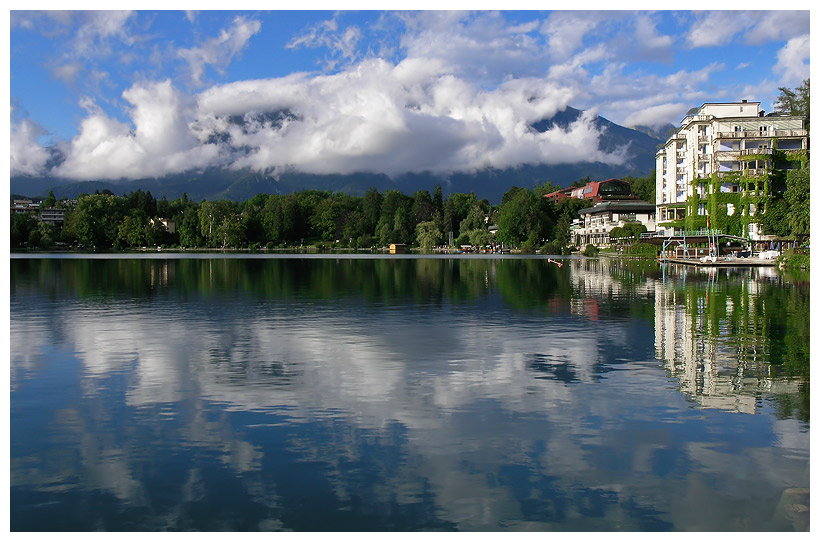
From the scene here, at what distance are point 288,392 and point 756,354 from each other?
14490mm

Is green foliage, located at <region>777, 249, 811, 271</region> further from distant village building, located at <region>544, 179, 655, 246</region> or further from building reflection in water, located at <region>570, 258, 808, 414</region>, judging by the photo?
distant village building, located at <region>544, 179, 655, 246</region>

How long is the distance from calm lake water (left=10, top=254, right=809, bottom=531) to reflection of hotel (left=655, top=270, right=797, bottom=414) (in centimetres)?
13

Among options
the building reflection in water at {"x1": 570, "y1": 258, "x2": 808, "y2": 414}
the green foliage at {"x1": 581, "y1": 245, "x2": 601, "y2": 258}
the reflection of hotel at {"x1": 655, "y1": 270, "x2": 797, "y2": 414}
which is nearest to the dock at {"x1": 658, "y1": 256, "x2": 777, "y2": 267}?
the building reflection in water at {"x1": 570, "y1": 258, "x2": 808, "y2": 414}

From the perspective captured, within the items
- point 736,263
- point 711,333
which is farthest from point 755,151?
point 711,333

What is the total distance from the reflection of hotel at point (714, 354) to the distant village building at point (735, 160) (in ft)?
224

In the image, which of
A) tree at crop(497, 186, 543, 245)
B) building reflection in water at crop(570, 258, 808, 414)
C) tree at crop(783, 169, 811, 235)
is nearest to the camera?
building reflection in water at crop(570, 258, 808, 414)

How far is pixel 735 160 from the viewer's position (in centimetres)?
10356

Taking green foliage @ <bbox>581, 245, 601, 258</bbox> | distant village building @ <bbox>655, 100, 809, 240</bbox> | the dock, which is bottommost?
the dock

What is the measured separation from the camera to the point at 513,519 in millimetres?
10508

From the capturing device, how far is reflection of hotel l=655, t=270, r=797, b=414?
17.7 m

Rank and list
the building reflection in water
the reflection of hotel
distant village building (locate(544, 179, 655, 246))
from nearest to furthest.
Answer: the reflection of hotel
the building reflection in water
distant village building (locate(544, 179, 655, 246))

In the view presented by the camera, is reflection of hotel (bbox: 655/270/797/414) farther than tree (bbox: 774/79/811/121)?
No

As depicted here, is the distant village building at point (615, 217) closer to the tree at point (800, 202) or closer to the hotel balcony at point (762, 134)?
the hotel balcony at point (762, 134)
